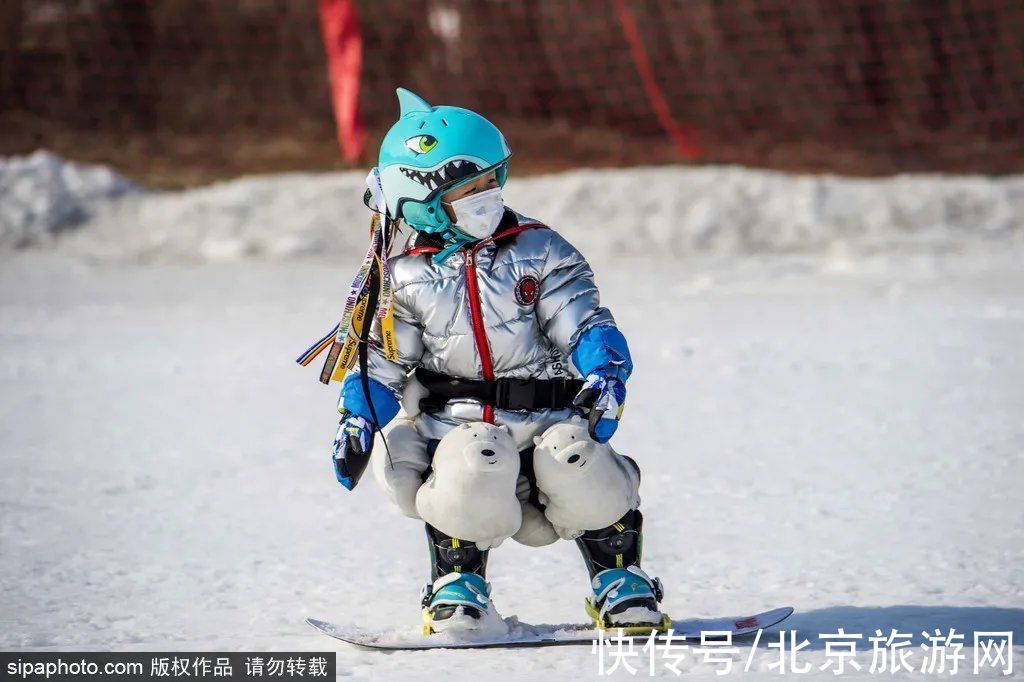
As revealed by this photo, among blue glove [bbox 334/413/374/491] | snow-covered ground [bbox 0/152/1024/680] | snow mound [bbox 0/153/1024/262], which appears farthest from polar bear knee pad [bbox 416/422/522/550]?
snow mound [bbox 0/153/1024/262]

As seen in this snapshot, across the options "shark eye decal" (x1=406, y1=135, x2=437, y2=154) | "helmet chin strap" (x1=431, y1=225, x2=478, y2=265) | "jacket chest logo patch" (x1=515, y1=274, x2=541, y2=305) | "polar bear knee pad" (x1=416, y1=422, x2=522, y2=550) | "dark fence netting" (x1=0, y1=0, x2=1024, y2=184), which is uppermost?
"dark fence netting" (x1=0, y1=0, x2=1024, y2=184)

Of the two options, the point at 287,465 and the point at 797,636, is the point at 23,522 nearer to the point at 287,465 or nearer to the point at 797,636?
the point at 287,465

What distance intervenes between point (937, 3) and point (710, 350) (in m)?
7.25

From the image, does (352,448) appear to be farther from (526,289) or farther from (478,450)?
(526,289)

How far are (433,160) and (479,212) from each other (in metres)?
0.15

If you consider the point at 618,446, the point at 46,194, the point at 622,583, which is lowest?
the point at 622,583

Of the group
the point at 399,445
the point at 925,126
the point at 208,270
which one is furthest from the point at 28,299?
the point at 925,126

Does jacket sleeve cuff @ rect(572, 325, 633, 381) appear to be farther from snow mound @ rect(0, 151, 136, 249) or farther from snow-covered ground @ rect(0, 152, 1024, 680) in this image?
snow mound @ rect(0, 151, 136, 249)

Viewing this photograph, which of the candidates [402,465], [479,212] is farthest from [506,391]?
[479,212]

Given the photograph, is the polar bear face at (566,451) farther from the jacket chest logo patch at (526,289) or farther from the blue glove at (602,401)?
the jacket chest logo patch at (526,289)

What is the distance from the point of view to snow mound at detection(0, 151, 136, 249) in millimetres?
10203

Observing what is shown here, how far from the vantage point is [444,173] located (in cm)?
299

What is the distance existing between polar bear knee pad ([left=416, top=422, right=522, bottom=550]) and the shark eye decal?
0.60 m

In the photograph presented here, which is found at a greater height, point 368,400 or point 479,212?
point 479,212
